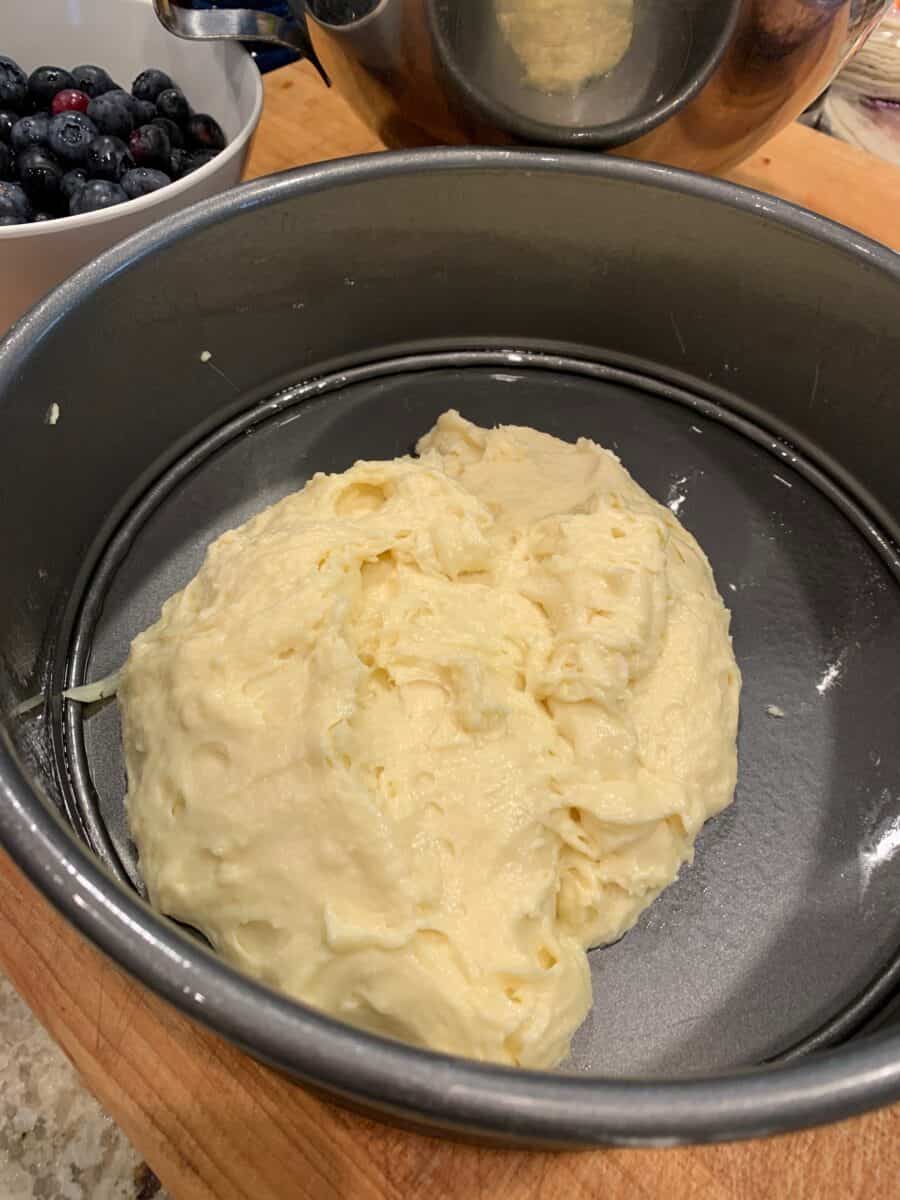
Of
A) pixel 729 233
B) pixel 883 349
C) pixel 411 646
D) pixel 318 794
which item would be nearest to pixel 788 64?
pixel 729 233

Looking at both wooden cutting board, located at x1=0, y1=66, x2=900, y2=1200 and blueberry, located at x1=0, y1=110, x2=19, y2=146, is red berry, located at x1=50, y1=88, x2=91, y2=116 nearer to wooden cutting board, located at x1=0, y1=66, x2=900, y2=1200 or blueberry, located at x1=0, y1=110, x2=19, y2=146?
blueberry, located at x1=0, y1=110, x2=19, y2=146

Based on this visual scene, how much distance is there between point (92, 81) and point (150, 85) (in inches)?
2.4

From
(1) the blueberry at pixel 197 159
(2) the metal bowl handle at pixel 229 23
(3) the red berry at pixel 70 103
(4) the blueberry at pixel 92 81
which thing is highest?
(2) the metal bowl handle at pixel 229 23

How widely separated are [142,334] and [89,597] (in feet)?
0.83

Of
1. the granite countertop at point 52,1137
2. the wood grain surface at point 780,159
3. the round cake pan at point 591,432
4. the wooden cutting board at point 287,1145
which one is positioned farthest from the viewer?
the wood grain surface at point 780,159

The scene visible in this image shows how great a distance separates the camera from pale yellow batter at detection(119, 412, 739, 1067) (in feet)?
1.97

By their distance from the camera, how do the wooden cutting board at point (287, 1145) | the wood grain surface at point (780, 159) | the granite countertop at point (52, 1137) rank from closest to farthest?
the wooden cutting board at point (287, 1145) → the granite countertop at point (52, 1137) → the wood grain surface at point (780, 159)

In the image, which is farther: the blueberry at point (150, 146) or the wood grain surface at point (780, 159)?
the wood grain surface at point (780, 159)

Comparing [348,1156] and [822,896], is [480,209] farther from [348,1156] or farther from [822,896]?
[348,1156]

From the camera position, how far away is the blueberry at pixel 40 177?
3.05 feet

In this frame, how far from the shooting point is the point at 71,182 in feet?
3.03

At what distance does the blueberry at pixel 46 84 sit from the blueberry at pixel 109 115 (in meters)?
0.06

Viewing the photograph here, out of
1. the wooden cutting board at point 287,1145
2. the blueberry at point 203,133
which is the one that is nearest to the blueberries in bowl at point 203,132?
the blueberry at point 203,133

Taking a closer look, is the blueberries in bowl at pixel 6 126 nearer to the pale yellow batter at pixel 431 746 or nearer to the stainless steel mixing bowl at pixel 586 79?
the stainless steel mixing bowl at pixel 586 79
